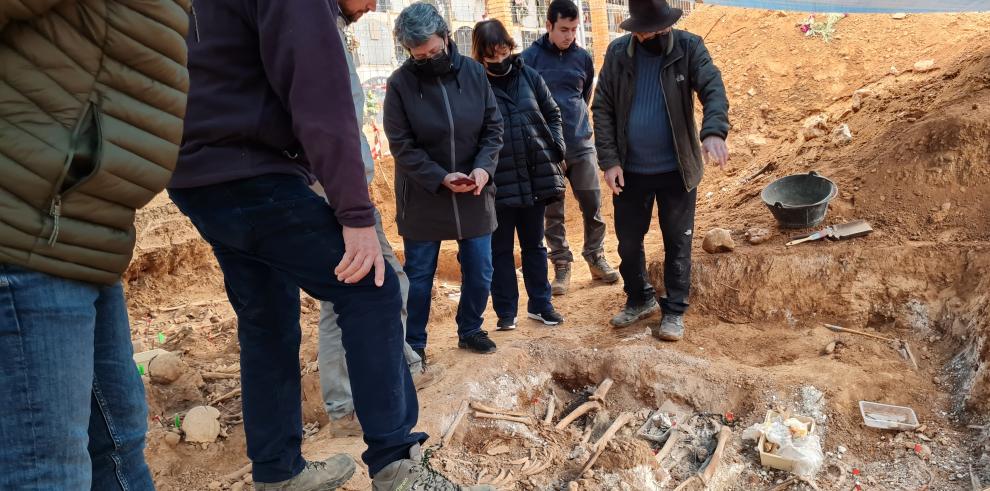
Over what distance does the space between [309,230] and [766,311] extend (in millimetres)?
3766

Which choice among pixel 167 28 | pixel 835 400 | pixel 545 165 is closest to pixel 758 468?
pixel 835 400

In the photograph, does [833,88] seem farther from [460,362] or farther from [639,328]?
[460,362]

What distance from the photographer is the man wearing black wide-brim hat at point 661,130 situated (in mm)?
4195

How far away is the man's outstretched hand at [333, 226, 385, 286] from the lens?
216 cm

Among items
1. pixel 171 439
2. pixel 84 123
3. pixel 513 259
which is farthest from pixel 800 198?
pixel 84 123

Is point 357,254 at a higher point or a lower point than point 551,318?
higher

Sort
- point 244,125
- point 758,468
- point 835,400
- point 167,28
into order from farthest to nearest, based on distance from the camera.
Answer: point 835,400 → point 758,468 → point 244,125 → point 167,28

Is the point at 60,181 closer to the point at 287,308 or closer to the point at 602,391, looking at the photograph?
the point at 287,308

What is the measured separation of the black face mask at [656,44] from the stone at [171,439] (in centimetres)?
360

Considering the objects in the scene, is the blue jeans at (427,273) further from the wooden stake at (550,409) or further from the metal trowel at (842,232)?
the metal trowel at (842,232)

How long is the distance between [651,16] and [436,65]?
1.38 meters

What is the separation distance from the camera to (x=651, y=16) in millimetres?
4191

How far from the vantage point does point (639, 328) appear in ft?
16.1

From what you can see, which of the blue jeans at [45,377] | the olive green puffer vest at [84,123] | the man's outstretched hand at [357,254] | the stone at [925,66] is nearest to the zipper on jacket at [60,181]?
the olive green puffer vest at [84,123]
